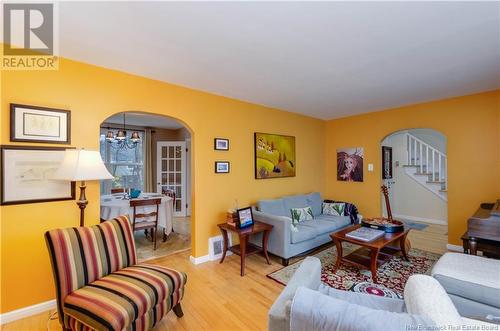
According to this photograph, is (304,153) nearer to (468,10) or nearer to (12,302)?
(468,10)

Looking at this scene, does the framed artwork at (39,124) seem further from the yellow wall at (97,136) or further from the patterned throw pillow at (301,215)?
the patterned throw pillow at (301,215)

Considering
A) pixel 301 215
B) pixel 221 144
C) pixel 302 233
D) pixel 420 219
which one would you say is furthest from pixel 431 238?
pixel 221 144

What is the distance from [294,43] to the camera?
2.12 m

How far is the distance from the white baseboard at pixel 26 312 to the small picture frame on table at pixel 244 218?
2068mm

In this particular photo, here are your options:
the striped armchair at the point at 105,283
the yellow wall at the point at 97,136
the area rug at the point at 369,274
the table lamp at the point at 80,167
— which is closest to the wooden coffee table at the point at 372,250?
the area rug at the point at 369,274

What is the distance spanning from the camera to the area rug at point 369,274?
2.62m

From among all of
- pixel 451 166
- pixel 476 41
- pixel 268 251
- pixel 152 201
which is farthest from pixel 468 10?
pixel 152 201

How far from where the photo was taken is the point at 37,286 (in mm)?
2238

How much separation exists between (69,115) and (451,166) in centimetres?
528

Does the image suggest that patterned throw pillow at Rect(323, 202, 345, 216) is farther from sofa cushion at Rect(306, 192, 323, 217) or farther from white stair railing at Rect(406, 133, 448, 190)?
white stair railing at Rect(406, 133, 448, 190)

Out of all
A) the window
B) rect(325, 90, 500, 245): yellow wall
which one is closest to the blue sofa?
rect(325, 90, 500, 245): yellow wall

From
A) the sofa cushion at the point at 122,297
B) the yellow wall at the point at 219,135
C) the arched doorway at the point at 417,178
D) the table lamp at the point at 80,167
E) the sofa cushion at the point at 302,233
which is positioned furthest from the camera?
the arched doorway at the point at 417,178

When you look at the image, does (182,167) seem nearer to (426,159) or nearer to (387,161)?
(387,161)

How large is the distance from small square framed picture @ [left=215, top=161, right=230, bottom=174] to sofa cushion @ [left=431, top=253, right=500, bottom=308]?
269 cm
